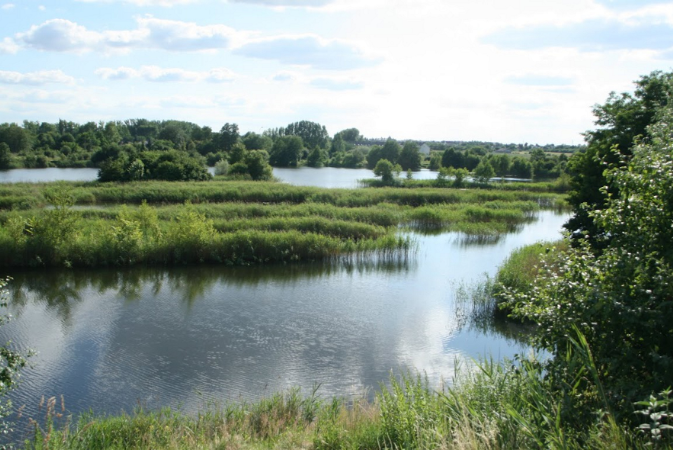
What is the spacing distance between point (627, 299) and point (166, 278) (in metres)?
17.0

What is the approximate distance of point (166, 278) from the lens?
18.9 meters

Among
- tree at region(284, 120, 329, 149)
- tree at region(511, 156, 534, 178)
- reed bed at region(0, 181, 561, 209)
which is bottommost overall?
reed bed at region(0, 181, 561, 209)

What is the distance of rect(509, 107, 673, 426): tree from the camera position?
4379 millimetres

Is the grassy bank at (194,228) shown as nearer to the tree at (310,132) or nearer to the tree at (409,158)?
the tree at (409,158)

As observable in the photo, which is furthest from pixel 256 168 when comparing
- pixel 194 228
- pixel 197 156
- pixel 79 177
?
pixel 194 228

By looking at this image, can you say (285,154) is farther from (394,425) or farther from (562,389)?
(562,389)

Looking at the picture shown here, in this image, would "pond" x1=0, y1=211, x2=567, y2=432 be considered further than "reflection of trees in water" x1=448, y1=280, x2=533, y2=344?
No

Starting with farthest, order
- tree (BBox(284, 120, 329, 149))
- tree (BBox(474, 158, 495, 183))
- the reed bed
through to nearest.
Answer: tree (BBox(284, 120, 329, 149))
tree (BBox(474, 158, 495, 183))
the reed bed

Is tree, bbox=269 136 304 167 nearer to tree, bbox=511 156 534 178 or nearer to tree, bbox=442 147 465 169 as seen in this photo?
tree, bbox=442 147 465 169

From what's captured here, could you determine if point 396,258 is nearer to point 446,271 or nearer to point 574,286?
point 446,271

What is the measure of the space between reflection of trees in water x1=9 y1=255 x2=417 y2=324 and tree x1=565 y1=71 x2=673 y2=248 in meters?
6.93

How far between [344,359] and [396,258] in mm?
10966

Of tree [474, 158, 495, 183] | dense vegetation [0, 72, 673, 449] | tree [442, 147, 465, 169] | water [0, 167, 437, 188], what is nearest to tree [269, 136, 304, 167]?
water [0, 167, 437, 188]

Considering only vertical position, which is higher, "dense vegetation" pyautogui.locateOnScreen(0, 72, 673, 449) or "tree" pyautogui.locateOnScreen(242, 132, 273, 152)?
"tree" pyautogui.locateOnScreen(242, 132, 273, 152)
